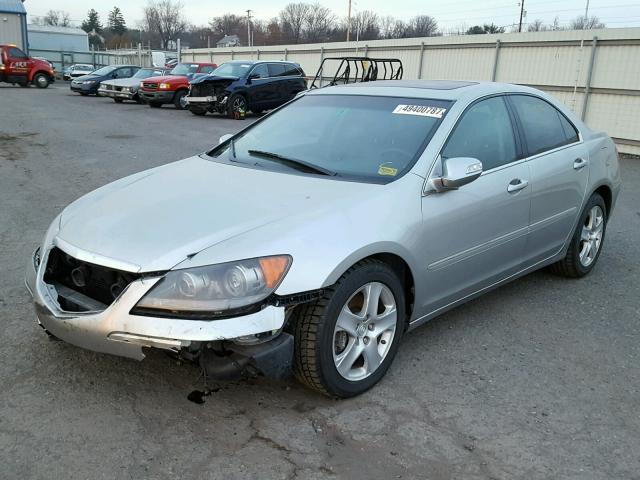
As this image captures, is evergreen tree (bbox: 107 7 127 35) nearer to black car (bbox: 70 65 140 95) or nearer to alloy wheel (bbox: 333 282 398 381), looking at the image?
black car (bbox: 70 65 140 95)

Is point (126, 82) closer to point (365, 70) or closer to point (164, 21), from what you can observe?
point (365, 70)

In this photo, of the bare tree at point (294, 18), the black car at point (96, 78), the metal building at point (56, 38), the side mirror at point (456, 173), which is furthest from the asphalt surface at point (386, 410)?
the bare tree at point (294, 18)

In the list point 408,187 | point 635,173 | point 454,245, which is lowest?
point 635,173

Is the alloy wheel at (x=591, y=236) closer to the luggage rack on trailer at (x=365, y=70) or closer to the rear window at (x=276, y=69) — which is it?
the luggage rack on trailer at (x=365, y=70)

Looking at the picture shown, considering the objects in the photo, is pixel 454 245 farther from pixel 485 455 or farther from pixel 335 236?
pixel 485 455

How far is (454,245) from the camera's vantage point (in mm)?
3549

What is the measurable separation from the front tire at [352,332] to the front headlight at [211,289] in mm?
311

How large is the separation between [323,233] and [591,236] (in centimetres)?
317

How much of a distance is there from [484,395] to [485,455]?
0.54 m

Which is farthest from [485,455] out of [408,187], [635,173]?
[635,173]

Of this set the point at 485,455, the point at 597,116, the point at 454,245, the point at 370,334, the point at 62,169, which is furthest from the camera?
the point at 597,116

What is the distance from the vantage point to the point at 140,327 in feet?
8.63

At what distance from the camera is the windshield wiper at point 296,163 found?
356 centimetres

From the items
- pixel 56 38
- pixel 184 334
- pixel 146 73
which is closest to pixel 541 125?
pixel 184 334
